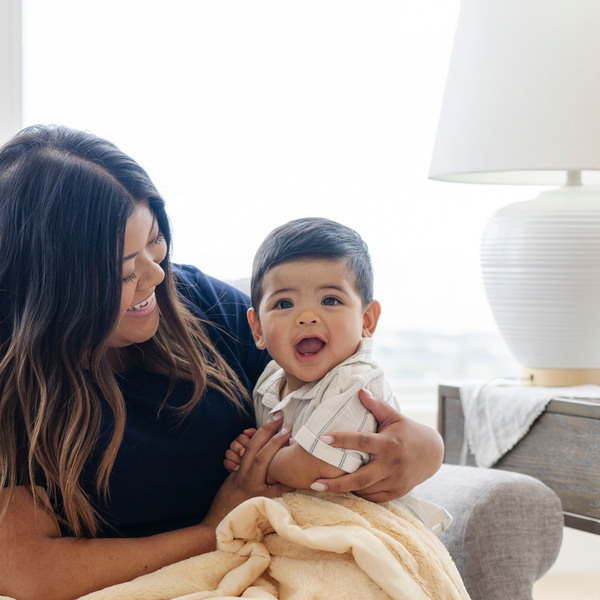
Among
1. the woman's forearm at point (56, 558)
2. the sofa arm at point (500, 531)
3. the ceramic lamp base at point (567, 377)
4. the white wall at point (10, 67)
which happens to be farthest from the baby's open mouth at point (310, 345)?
the white wall at point (10, 67)

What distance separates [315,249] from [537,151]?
0.77 m

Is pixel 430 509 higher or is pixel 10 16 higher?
pixel 10 16

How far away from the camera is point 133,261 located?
974 millimetres

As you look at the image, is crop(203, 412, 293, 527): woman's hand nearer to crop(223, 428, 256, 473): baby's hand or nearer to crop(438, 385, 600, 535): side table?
crop(223, 428, 256, 473): baby's hand

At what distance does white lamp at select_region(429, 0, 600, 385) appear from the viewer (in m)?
1.54

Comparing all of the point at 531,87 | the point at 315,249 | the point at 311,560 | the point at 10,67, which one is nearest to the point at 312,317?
the point at 315,249

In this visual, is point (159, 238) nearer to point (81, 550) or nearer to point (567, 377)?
point (81, 550)

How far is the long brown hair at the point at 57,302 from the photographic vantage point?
0.92m

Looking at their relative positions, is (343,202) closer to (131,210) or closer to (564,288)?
(564,288)

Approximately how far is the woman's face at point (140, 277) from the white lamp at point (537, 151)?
92cm

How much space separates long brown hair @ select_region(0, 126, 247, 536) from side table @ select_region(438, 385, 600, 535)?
1.04 meters

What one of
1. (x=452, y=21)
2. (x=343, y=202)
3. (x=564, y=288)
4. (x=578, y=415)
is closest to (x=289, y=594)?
(x=578, y=415)

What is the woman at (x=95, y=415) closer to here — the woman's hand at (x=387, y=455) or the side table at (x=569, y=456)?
the woman's hand at (x=387, y=455)

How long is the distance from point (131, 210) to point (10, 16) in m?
1.49
